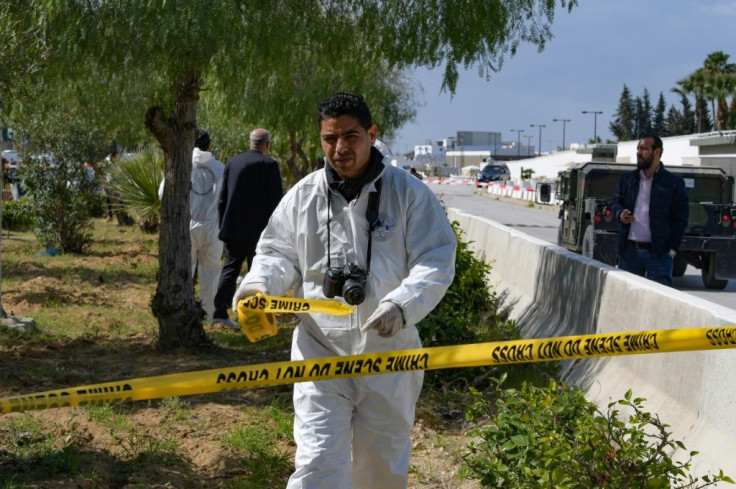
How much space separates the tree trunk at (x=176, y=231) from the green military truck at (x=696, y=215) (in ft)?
21.7

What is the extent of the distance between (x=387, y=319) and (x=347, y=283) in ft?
0.73

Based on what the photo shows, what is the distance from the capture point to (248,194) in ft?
31.5

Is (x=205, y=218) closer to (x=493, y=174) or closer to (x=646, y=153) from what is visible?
(x=646, y=153)

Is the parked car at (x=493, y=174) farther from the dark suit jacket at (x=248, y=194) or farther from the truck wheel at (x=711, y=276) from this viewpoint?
the dark suit jacket at (x=248, y=194)

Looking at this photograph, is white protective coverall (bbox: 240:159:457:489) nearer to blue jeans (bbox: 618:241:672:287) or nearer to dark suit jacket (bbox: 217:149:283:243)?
blue jeans (bbox: 618:241:672:287)

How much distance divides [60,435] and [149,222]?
1567 cm

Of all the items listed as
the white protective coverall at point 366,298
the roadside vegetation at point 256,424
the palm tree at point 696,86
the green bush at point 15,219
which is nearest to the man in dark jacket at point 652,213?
the roadside vegetation at point 256,424

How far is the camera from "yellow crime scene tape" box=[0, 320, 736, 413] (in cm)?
356

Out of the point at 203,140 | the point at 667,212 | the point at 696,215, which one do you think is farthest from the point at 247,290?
the point at 696,215

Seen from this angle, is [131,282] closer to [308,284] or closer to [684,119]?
[308,284]

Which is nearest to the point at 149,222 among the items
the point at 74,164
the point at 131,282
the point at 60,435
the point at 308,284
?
the point at 74,164

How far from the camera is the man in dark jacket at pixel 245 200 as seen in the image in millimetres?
9594

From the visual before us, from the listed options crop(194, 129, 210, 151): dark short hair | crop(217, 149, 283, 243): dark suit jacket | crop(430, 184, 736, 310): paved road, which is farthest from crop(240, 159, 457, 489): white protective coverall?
crop(430, 184, 736, 310): paved road

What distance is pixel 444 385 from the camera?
23.8 ft
